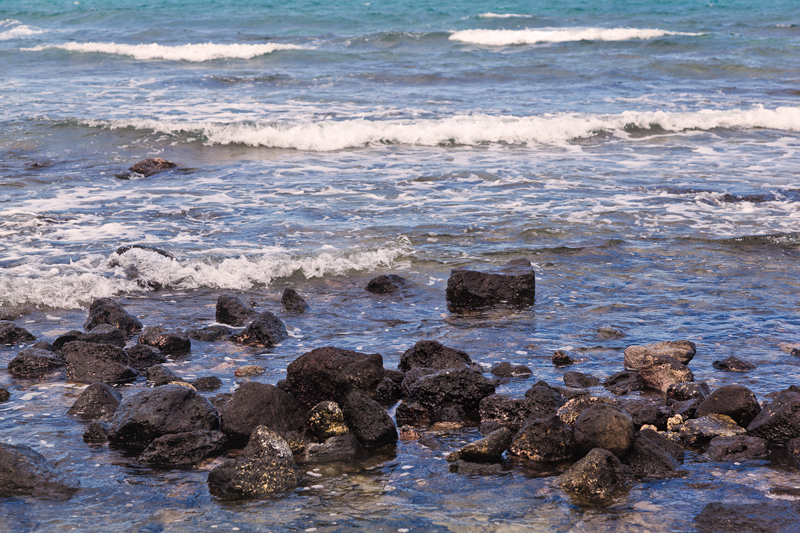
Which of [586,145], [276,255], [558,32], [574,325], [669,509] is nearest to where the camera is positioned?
[669,509]

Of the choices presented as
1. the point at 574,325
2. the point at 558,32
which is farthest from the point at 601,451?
the point at 558,32

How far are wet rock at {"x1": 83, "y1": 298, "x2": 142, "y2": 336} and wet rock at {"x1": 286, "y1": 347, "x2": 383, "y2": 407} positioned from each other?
203 cm

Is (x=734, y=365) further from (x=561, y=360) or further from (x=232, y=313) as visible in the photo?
(x=232, y=313)

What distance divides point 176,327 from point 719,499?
176 inches

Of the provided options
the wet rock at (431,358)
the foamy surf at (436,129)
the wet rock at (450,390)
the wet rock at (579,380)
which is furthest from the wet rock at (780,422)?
the foamy surf at (436,129)

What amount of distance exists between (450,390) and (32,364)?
119 inches

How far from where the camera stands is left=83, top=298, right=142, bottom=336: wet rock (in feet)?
20.0

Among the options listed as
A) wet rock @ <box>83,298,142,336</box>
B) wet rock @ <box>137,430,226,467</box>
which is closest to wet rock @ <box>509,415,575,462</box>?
wet rock @ <box>137,430,226,467</box>

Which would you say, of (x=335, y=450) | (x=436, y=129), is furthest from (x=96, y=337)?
(x=436, y=129)

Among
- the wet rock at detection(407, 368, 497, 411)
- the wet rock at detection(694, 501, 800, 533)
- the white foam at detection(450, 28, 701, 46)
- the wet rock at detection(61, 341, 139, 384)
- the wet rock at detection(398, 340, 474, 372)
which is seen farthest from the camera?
the white foam at detection(450, 28, 701, 46)

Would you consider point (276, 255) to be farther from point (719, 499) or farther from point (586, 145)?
point (586, 145)

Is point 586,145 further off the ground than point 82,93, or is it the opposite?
point 82,93

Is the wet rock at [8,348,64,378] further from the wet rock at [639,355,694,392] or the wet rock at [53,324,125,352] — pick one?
the wet rock at [639,355,694,392]

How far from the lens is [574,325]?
6.32 meters
